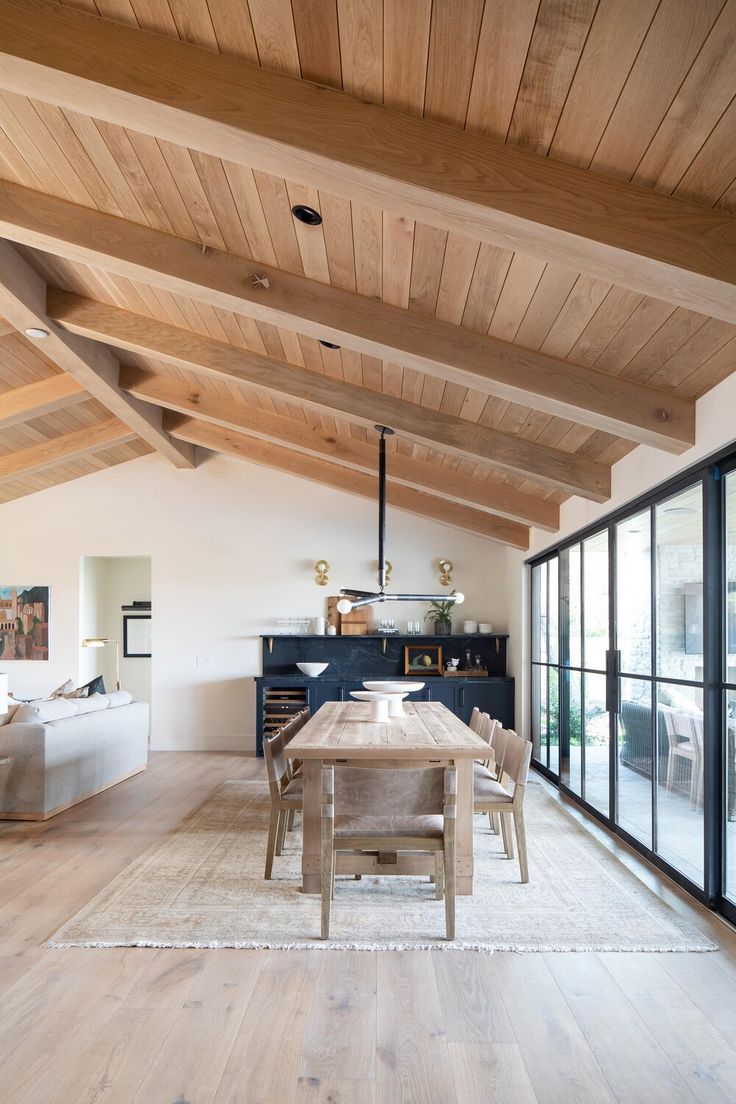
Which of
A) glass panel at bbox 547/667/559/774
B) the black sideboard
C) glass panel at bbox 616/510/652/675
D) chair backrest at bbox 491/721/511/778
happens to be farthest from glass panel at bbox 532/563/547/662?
chair backrest at bbox 491/721/511/778

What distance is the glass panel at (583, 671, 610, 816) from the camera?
5.12 m

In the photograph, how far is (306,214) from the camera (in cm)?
304

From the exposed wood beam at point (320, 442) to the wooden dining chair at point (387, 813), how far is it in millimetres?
3562

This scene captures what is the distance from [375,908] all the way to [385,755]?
2.31 feet

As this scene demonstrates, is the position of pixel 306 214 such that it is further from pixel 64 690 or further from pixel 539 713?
pixel 539 713

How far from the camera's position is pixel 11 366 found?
19.8 feet

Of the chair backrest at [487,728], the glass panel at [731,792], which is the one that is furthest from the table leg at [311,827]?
the glass panel at [731,792]

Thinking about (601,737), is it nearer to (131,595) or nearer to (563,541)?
(563,541)

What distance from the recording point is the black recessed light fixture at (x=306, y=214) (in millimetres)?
3006

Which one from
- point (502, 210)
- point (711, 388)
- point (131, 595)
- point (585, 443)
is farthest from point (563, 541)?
point (131, 595)

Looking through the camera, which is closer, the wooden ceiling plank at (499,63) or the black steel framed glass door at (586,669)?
the wooden ceiling plank at (499,63)

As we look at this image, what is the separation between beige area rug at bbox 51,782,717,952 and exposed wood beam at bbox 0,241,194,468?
3.34 m

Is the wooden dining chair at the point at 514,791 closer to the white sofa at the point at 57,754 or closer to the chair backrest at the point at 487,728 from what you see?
the chair backrest at the point at 487,728

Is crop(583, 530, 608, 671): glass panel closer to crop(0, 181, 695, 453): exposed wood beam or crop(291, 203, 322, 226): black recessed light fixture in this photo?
crop(0, 181, 695, 453): exposed wood beam
